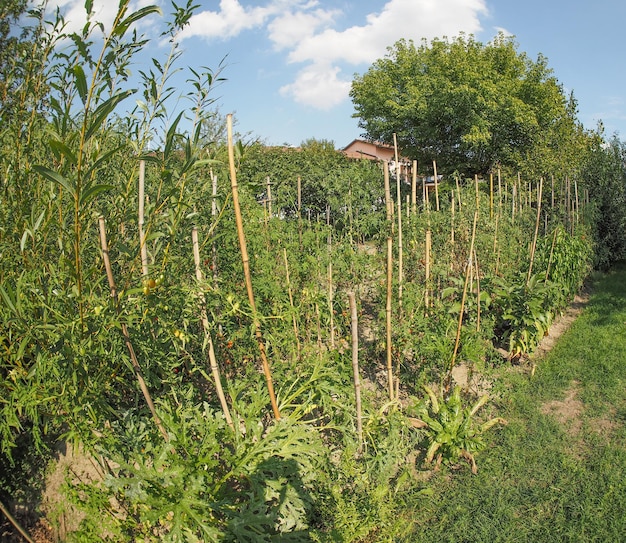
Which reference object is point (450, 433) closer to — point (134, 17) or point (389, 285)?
point (389, 285)

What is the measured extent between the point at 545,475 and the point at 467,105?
15498 mm

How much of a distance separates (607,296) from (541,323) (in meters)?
2.98

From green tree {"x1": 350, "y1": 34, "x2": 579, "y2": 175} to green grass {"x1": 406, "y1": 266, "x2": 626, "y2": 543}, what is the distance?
41.5ft

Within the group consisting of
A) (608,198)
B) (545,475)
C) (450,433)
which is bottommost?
(545,475)

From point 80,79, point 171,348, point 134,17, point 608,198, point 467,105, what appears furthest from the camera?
point 467,105

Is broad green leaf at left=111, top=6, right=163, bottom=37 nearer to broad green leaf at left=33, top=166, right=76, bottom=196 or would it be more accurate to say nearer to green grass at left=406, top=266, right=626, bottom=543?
broad green leaf at left=33, top=166, right=76, bottom=196

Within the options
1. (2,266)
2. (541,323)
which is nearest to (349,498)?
(2,266)

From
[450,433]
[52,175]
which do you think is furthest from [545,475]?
[52,175]

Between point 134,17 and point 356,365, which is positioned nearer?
point 134,17

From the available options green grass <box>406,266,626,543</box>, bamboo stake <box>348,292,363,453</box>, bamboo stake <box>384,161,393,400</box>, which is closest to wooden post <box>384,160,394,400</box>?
bamboo stake <box>384,161,393,400</box>

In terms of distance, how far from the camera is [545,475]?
10.6ft

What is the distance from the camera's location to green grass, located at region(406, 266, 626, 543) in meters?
2.79

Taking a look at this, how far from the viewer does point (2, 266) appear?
206 cm

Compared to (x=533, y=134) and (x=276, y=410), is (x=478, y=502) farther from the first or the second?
(x=533, y=134)
